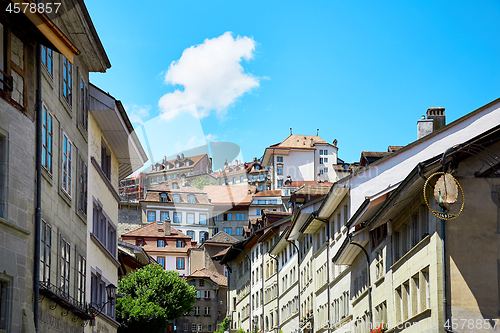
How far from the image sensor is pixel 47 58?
19.0 m

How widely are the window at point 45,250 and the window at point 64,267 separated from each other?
1.70m

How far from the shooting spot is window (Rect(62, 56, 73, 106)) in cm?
2114

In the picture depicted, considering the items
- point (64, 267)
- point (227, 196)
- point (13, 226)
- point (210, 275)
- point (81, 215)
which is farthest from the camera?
point (227, 196)

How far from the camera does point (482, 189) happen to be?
728 inches

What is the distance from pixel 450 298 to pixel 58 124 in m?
11.5

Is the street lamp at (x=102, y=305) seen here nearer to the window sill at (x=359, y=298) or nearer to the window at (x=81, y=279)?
the window at (x=81, y=279)

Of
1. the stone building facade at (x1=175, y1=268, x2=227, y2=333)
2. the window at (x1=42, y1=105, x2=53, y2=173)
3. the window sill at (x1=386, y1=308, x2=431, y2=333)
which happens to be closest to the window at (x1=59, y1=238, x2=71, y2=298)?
the window at (x1=42, y1=105, x2=53, y2=173)

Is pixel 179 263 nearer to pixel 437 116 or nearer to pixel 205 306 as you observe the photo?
pixel 205 306

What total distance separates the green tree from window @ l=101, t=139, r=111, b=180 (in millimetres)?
31161

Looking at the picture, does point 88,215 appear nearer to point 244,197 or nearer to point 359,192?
point 359,192

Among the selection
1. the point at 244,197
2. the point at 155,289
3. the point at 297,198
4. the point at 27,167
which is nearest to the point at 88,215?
the point at 27,167

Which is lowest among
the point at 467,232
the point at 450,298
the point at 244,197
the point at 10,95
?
the point at 450,298

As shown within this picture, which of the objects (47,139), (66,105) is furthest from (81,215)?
(47,139)

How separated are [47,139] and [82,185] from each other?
5044 mm
